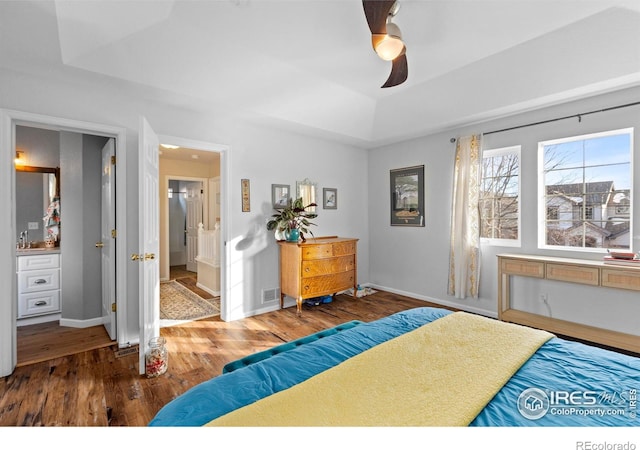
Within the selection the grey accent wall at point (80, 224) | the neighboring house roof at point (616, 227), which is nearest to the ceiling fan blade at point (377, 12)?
the neighboring house roof at point (616, 227)

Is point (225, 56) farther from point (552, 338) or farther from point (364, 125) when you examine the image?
point (552, 338)

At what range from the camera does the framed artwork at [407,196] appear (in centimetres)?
450

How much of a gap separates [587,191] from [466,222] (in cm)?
121

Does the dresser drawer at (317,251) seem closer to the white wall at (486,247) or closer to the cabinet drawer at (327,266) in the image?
the cabinet drawer at (327,266)

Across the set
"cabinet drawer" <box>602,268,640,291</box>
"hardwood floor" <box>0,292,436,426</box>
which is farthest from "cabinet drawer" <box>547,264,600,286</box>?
"hardwood floor" <box>0,292,436,426</box>

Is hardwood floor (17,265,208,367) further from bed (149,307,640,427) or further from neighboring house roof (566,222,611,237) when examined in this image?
neighboring house roof (566,222,611,237)

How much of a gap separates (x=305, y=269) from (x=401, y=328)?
7.24 feet

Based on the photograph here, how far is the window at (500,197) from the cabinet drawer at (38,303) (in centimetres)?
537

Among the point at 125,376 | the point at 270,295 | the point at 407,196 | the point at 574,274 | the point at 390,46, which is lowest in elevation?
the point at 125,376

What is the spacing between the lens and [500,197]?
3.74 metres

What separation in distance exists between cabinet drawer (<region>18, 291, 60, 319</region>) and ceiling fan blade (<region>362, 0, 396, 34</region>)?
4.43 metres

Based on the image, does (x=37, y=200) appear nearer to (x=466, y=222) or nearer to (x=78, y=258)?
(x=78, y=258)

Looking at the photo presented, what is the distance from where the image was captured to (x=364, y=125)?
4.41 m

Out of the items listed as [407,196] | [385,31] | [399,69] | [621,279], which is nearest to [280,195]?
[407,196]
